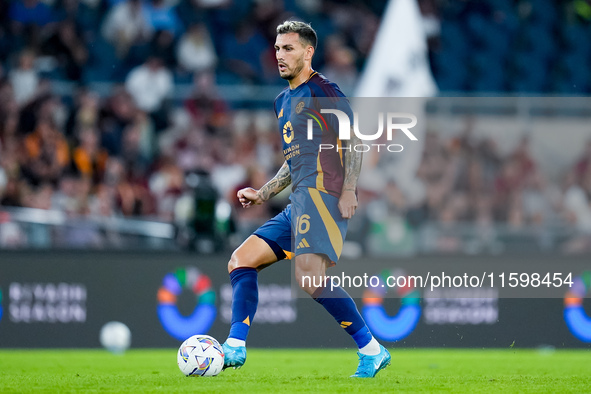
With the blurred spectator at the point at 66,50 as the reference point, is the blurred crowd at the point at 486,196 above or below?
below

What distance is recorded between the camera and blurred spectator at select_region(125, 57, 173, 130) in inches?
447

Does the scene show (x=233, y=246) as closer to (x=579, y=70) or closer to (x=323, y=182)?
(x=323, y=182)

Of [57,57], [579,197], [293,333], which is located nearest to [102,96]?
[57,57]

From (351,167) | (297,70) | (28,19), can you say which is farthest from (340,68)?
(351,167)

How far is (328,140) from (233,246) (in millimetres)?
3908

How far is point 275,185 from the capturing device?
6.05m

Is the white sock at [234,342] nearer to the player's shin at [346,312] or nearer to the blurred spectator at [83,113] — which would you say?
the player's shin at [346,312]

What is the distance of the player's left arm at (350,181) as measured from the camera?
557 cm

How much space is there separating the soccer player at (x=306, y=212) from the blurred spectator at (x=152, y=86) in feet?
18.4

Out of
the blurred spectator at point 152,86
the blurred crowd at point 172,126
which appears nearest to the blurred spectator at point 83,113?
the blurred crowd at point 172,126

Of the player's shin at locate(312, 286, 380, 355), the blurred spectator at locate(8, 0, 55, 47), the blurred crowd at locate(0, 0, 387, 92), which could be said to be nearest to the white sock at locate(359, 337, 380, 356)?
the player's shin at locate(312, 286, 380, 355)

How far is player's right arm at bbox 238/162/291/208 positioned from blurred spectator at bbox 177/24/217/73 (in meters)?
6.65

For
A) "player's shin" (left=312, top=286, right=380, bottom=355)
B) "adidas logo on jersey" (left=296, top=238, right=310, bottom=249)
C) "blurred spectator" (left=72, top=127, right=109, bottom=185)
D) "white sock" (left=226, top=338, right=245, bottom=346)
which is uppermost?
"blurred spectator" (left=72, top=127, right=109, bottom=185)

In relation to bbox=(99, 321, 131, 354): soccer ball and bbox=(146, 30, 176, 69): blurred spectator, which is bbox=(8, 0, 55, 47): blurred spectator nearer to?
bbox=(146, 30, 176, 69): blurred spectator
